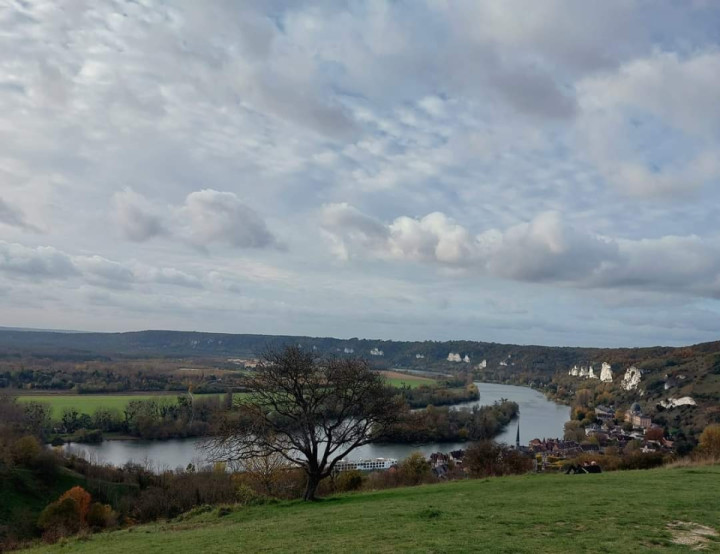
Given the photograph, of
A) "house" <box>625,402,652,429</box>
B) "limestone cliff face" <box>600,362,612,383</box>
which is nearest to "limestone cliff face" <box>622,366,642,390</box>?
"limestone cliff face" <box>600,362,612,383</box>

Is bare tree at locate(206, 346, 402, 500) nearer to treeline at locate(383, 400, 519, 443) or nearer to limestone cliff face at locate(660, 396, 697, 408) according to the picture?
treeline at locate(383, 400, 519, 443)

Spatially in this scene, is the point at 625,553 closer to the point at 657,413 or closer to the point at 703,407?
the point at 703,407

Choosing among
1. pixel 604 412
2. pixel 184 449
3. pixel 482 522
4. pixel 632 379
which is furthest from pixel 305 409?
pixel 632 379

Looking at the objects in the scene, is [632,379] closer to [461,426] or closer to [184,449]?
[461,426]

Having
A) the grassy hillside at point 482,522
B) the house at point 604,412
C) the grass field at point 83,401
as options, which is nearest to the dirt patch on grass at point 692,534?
the grassy hillside at point 482,522

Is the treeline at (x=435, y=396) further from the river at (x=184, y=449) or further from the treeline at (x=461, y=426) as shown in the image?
the river at (x=184, y=449)

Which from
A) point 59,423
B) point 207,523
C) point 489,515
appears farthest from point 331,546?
point 59,423
